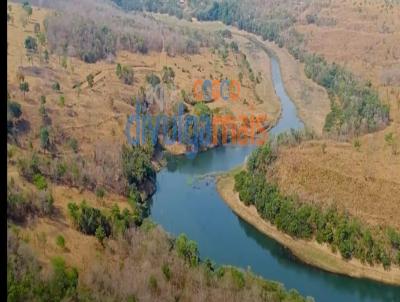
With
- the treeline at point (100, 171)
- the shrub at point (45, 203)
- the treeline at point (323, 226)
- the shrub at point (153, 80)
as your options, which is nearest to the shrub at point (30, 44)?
the shrub at point (153, 80)

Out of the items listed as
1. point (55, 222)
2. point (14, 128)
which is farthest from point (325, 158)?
point (14, 128)

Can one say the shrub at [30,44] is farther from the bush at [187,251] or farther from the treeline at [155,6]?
the treeline at [155,6]

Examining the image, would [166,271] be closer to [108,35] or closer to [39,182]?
[39,182]

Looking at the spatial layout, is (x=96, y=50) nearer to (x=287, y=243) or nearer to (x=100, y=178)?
(x=100, y=178)

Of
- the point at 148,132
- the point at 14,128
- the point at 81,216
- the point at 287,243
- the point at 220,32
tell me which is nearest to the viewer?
the point at 81,216

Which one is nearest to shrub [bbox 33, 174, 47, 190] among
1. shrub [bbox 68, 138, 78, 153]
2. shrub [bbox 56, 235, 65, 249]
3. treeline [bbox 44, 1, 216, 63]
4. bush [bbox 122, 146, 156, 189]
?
shrub [bbox 56, 235, 65, 249]
